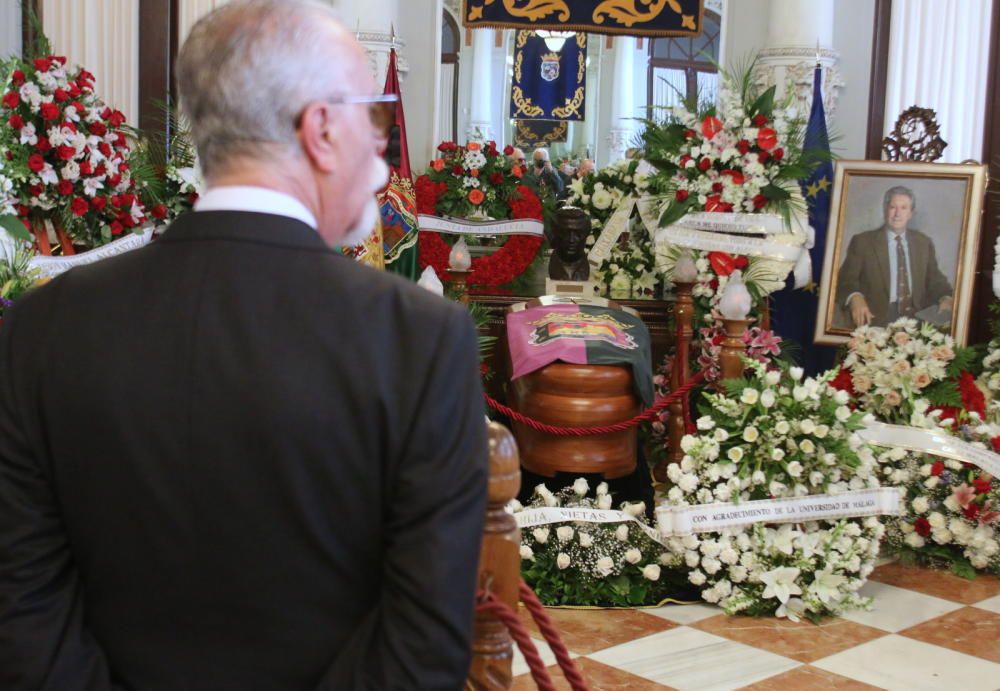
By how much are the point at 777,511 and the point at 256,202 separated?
3.21 metres

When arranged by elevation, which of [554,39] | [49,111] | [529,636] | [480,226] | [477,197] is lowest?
[529,636]

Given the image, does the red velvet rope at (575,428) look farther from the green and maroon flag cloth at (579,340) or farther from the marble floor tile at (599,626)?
the marble floor tile at (599,626)

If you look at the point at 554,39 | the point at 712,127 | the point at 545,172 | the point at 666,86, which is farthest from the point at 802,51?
the point at 666,86

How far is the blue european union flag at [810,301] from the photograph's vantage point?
21.7 feet

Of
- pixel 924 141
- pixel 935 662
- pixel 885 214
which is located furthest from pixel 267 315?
pixel 924 141

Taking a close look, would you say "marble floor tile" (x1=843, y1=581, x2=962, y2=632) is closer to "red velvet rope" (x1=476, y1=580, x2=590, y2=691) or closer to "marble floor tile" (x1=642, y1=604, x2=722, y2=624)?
"marble floor tile" (x1=642, y1=604, x2=722, y2=624)

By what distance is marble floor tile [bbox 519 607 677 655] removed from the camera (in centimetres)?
378

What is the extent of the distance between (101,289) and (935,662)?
122 inches

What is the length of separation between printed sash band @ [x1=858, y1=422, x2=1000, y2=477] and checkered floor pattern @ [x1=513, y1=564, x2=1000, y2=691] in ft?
1.83

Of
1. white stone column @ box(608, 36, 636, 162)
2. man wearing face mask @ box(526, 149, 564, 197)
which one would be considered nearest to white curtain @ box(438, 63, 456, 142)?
man wearing face mask @ box(526, 149, 564, 197)

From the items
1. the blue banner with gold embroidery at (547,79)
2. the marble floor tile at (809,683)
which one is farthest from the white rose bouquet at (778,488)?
the blue banner with gold embroidery at (547,79)

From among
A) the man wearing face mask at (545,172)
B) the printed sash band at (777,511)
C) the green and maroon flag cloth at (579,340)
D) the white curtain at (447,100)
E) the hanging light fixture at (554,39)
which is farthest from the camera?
the hanging light fixture at (554,39)

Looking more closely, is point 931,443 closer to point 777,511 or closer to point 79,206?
point 777,511

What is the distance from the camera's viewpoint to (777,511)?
420cm
